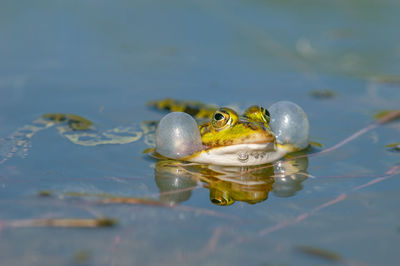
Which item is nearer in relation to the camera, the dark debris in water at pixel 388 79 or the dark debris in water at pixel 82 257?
the dark debris in water at pixel 82 257

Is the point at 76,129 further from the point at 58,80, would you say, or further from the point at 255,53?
the point at 255,53

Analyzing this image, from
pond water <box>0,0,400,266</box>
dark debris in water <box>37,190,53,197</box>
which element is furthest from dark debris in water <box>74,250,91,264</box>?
dark debris in water <box>37,190,53,197</box>

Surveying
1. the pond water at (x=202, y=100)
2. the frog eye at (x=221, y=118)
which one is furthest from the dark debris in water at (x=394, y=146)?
the frog eye at (x=221, y=118)

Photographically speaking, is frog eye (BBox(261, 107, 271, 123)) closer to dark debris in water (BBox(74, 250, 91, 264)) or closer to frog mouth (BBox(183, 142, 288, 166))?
frog mouth (BBox(183, 142, 288, 166))

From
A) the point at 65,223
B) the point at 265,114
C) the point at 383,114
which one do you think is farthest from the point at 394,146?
the point at 65,223

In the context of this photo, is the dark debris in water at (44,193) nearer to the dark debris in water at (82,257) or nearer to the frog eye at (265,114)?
the dark debris in water at (82,257)

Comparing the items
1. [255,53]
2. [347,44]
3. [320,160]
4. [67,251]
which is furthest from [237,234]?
[347,44]
